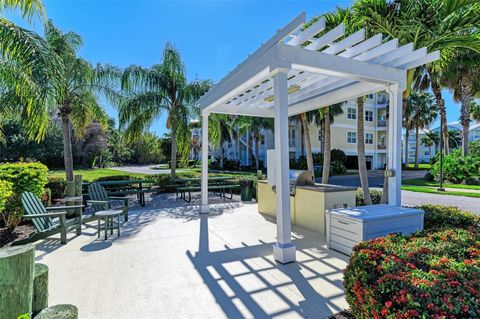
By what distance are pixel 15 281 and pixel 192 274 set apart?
2249 millimetres

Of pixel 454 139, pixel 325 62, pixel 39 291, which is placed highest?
pixel 454 139

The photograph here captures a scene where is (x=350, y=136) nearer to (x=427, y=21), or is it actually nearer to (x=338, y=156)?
(x=338, y=156)

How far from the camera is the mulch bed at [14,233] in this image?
553 cm

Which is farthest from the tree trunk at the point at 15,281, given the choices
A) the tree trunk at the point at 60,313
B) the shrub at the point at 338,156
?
the shrub at the point at 338,156

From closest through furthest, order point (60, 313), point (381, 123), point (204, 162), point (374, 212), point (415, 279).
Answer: point (415, 279), point (60, 313), point (374, 212), point (204, 162), point (381, 123)

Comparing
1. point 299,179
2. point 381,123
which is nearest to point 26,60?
point 299,179

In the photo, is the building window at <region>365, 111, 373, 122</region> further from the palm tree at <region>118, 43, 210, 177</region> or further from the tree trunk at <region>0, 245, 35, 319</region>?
the tree trunk at <region>0, 245, 35, 319</region>

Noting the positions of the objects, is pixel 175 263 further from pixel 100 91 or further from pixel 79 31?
pixel 79 31

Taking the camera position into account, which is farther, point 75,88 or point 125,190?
point 75,88

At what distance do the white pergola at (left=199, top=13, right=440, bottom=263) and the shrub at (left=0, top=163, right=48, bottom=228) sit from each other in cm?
548

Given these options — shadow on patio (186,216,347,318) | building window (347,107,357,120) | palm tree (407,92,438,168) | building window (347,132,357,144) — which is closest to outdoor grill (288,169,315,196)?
shadow on patio (186,216,347,318)

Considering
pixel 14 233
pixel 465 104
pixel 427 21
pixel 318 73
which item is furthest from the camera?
pixel 465 104

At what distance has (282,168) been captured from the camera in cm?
429

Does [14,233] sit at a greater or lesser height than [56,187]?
lesser
